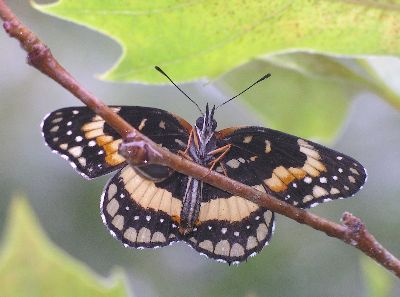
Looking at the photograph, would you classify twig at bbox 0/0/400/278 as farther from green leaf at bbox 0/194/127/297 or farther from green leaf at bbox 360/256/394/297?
green leaf at bbox 360/256/394/297

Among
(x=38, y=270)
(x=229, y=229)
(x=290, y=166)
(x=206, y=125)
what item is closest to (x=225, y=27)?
(x=206, y=125)

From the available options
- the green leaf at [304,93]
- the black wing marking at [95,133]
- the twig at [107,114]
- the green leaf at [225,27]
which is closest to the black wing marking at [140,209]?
the black wing marking at [95,133]

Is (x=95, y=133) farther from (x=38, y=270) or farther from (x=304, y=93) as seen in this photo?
(x=304, y=93)

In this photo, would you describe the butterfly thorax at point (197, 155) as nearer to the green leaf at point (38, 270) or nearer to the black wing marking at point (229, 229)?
the black wing marking at point (229, 229)

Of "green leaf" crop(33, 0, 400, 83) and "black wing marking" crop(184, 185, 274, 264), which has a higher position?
"green leaf" crop(33, 0, 400, 83)

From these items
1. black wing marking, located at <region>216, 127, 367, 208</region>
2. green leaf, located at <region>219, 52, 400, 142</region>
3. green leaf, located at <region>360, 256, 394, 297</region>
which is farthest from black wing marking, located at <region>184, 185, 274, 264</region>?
green leaf, located at <region>219, 52, 400, 142</region>

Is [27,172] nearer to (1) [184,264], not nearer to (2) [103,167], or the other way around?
(1) [184,264]
